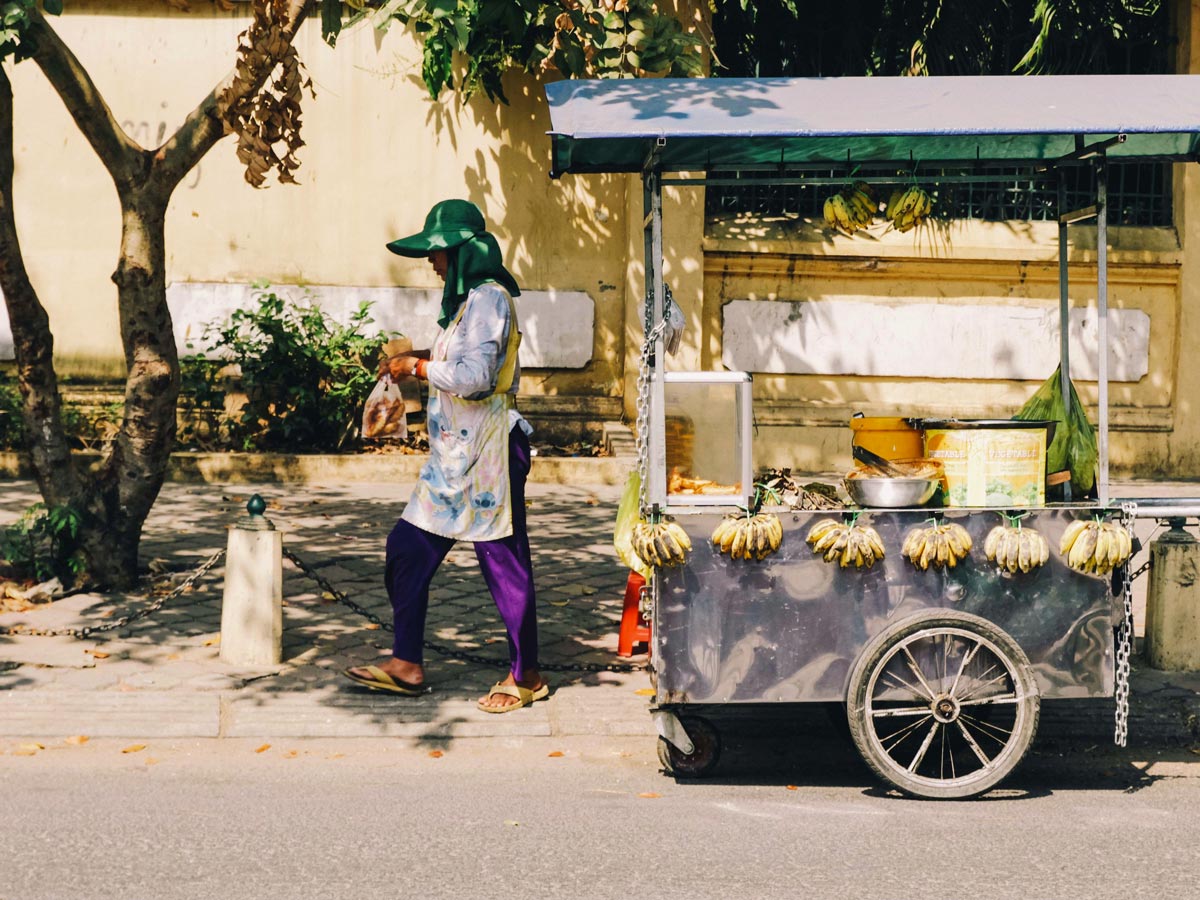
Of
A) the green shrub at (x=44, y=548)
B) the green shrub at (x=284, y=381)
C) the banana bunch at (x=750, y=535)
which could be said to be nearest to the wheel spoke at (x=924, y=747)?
the banana bunch at (x=750, y=535)

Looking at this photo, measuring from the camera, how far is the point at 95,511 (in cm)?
695

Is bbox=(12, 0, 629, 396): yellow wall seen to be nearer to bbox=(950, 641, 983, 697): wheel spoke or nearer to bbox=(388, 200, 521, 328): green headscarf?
bbox=(388, 200, 521, 328): green headscarf

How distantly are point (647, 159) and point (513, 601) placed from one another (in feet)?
6.07

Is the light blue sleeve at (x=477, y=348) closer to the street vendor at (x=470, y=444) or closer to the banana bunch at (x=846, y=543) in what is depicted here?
the street vendor at (x=470, y=444)

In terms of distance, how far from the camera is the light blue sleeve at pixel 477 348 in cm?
529

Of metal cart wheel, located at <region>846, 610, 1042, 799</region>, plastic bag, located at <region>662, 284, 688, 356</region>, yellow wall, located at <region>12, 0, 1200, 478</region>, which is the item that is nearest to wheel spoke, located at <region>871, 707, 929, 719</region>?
metal cart wheel, located at <region>846, 610, 1042, 799</region>

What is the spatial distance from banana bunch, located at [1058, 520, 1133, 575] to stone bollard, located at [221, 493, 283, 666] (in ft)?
10.8

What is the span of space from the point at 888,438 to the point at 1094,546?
82 centimetres

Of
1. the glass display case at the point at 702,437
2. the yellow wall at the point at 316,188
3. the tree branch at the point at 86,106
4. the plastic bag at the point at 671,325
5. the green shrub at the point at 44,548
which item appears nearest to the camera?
the glass display case at the point at 702,437

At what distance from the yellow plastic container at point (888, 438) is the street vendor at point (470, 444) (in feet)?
4.57

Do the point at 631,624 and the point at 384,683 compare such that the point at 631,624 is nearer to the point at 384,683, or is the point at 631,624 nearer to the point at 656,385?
the point at 384,683

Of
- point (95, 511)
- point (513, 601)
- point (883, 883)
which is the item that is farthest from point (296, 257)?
point (883, 883)

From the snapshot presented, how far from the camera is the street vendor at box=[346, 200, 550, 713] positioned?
5.36m

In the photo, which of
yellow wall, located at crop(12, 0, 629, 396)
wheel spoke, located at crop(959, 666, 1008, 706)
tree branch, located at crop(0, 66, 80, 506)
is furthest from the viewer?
yellow wall, located at crop(12, 0, 629, 396)
